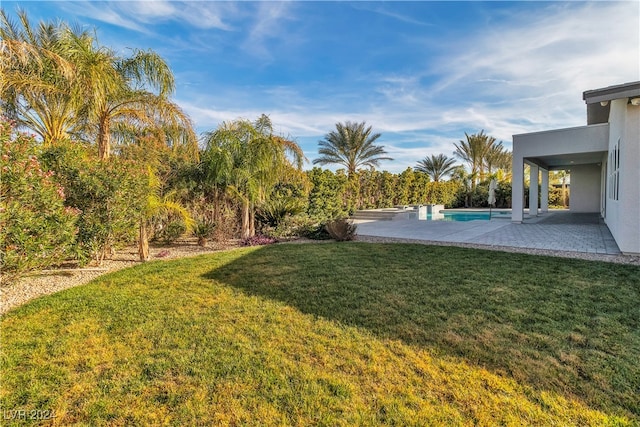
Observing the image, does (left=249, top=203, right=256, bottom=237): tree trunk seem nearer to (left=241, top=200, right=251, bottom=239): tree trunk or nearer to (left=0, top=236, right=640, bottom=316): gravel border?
(left=241, top=200, right=251, bottom=239): tree trunk

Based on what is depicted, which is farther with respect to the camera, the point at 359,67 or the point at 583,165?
the point at 583,165

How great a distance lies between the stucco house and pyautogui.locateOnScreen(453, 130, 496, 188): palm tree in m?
9.64

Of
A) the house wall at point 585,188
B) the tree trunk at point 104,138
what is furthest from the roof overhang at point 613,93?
the house wall at point 585,188

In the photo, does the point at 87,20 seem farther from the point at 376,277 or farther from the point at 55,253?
the point at 376,277

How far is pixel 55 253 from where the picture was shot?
552 centimetres

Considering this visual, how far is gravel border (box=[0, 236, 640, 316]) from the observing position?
575cm

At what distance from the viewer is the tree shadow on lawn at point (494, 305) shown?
3.12 metres

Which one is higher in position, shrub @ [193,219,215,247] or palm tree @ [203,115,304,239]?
palm tree @ [203,115,304,239]

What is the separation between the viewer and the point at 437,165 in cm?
3500

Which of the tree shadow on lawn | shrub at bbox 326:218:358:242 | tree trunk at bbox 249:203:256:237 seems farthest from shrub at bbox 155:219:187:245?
shrub at bbox 326:218:358:242

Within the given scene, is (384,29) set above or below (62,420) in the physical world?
above

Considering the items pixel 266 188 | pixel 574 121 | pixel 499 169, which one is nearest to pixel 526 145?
pixel 574 121

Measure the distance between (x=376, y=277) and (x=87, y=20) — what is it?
10.7 m

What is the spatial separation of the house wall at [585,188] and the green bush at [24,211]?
1100 inches
